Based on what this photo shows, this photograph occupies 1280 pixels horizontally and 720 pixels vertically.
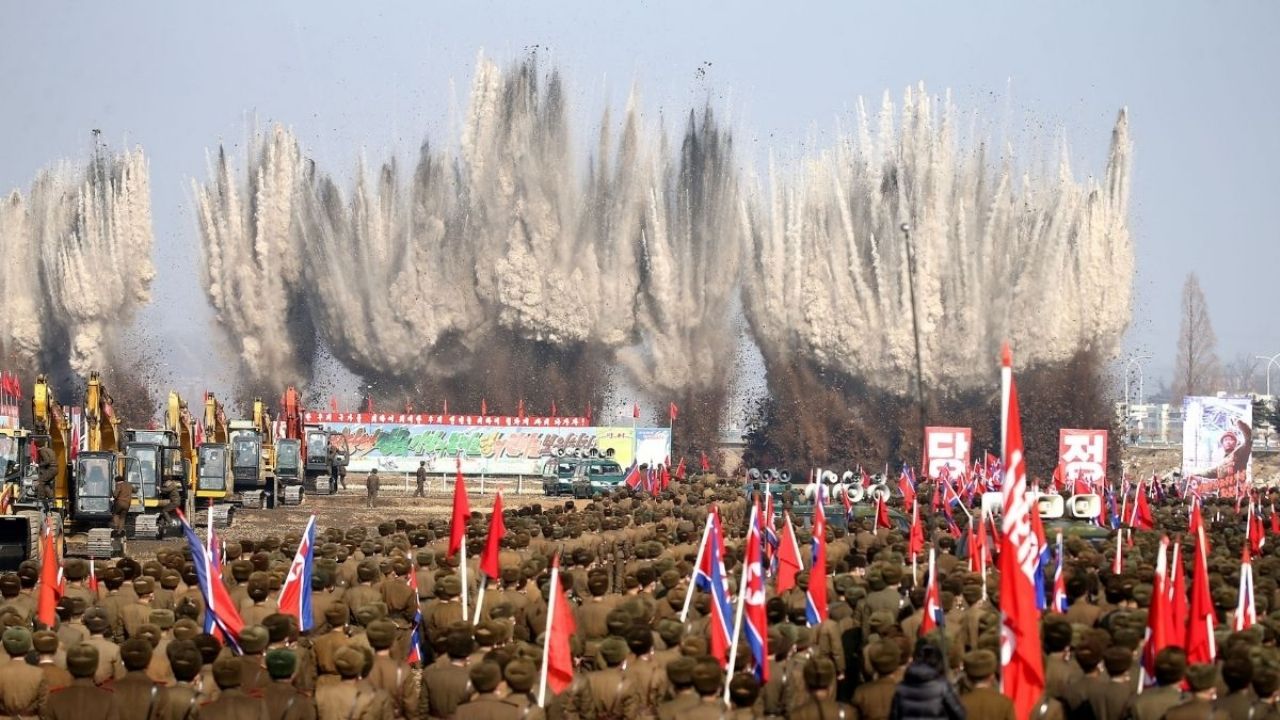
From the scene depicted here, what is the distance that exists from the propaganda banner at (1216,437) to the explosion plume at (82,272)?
57077mm

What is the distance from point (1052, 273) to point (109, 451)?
162 feet

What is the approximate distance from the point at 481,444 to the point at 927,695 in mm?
57016

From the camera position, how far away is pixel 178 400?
40.1m

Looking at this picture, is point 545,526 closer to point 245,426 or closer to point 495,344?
point 245,426

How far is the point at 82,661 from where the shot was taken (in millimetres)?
10398

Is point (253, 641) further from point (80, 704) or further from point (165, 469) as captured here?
point (165, 469)

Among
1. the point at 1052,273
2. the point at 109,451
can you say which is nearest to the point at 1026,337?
the point at 1052,273

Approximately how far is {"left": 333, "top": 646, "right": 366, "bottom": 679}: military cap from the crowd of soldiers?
0.01 meters

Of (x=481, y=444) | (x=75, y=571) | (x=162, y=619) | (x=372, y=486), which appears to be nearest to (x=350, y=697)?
(x=162, y=619)

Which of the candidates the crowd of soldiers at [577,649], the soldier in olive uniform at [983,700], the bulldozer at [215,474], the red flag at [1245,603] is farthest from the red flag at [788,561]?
the bulldozer at [215,474]

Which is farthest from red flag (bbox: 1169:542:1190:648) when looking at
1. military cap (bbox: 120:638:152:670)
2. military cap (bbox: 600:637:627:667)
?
military cap (bbox: 120:638:152:670)

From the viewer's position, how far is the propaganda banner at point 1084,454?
138 ft

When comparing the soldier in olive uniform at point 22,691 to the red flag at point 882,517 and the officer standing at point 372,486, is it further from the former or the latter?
the officer standing at point 372,486

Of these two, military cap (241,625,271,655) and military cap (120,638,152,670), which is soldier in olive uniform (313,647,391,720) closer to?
military cap (120,638,152,670)
